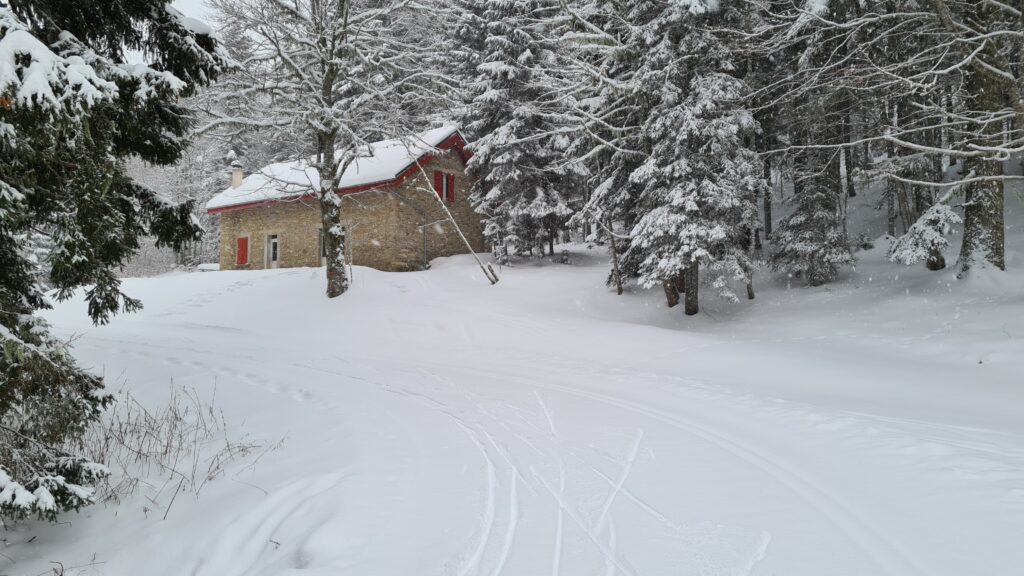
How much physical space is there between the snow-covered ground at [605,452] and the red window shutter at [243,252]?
1393cm

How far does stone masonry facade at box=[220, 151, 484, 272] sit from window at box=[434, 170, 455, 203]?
9.6 inches

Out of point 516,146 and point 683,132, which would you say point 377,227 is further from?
point 683,132

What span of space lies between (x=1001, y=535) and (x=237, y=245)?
27835 mm

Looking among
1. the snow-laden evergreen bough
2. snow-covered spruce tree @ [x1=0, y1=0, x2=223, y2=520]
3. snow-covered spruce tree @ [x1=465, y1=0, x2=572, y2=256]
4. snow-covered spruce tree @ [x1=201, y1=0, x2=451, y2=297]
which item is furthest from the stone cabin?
snow-covered spruce tree @ [x1=0, y1=0, x2=223, y2=520]

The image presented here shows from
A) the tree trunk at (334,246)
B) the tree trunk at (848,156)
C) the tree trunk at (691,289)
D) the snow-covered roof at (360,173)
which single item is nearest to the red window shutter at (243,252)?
the snow-covered roof at (360,173)

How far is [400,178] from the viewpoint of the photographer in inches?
796

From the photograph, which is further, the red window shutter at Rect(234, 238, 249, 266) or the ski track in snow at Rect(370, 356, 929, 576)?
the red window shutter at Rect(234, 238, 249, 266)

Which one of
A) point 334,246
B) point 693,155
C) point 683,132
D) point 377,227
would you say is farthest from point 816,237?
point 377,227

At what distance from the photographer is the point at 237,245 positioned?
2536 cm

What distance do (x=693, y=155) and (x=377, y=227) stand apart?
13.1 meters

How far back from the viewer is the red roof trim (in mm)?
20234

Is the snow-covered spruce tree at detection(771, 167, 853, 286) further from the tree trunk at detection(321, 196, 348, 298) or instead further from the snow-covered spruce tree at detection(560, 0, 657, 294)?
the tree trunk at detection(321, 196, 348, 298)

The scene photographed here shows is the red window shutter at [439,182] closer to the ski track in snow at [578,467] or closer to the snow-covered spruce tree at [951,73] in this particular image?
the snow-covered spruce tree at [951,73]

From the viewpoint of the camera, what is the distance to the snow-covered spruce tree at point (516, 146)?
19844 millimetres
